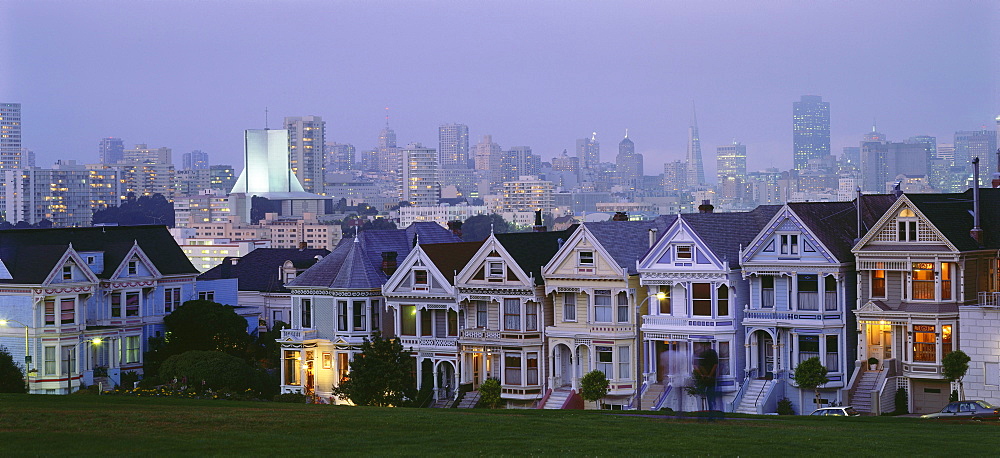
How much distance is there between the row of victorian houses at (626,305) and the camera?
55509 millimetres

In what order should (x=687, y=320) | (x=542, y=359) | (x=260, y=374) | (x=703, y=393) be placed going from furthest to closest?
(x=260, y=374) → (x=542, y=359) → (x=687, y=320) → (x=703, y=393)

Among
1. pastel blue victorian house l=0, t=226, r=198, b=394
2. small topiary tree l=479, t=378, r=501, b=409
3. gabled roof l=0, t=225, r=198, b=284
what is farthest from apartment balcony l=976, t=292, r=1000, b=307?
gabled roof l=0, t=225, r=198, b=284

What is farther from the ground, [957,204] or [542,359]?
[957,204]

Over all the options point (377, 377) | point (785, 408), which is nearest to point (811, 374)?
point (785, 408)

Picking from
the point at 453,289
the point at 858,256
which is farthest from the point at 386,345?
the point at 858,256

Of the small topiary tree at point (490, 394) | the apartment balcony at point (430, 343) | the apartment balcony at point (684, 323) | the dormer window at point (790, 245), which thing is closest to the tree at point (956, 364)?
the dormer window at point (790, 245)

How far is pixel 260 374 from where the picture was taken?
226ft

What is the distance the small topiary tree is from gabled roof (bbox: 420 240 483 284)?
545 centimetres

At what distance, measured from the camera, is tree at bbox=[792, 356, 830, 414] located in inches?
2206

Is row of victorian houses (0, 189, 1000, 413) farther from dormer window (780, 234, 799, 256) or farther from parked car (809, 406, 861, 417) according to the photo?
parked car (809, 406, 861, 417)

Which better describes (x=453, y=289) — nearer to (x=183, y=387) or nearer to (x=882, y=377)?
(x=183, y=387)

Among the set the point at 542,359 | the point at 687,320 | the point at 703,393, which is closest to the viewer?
the point at 703,393

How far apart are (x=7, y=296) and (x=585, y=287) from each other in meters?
28.8

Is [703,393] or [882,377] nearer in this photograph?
[703,393]
